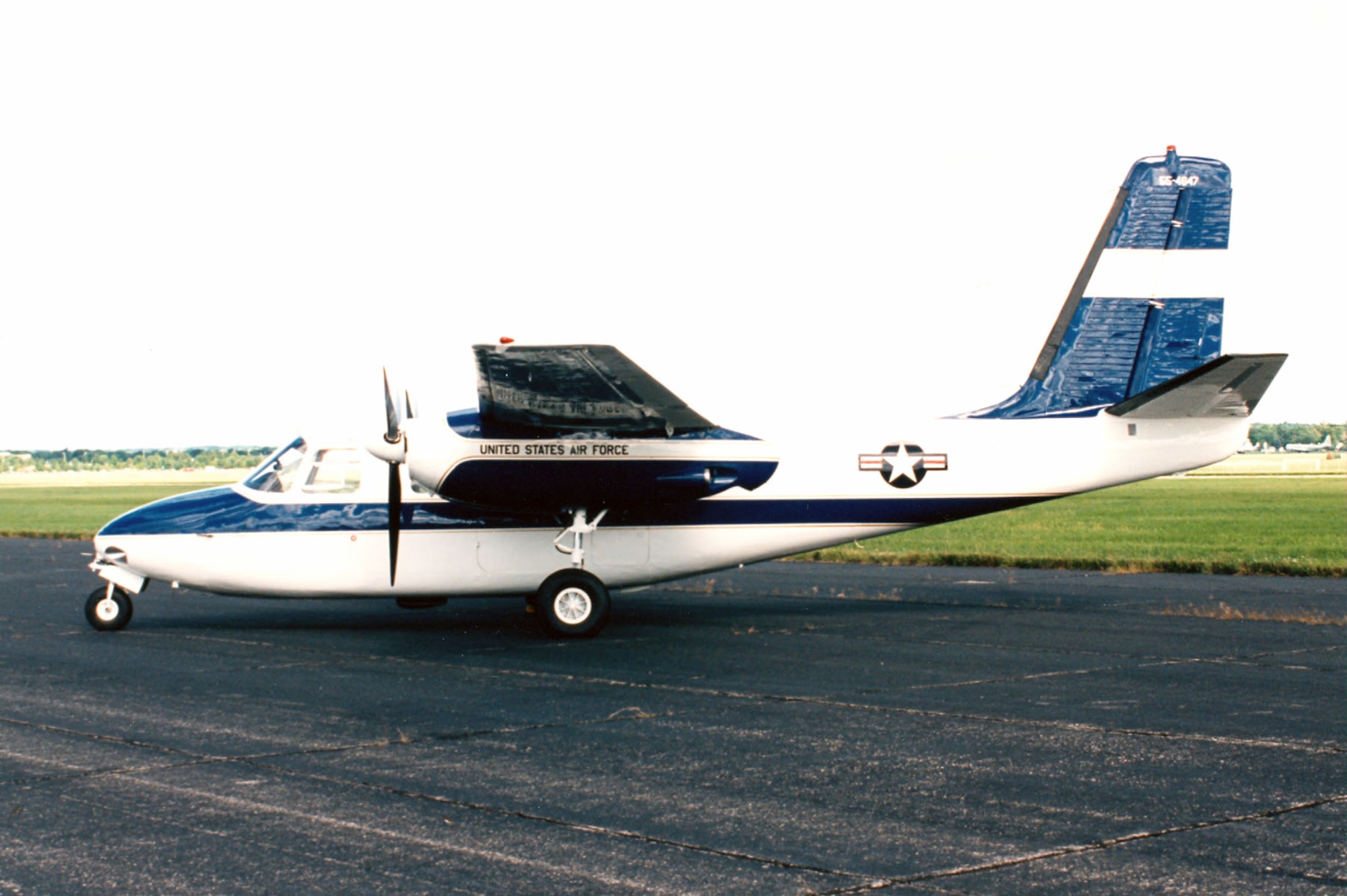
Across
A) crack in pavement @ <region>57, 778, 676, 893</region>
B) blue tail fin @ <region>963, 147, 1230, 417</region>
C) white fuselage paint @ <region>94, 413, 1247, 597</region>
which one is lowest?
crack in pavement @ <region>57, 778, 676, 893</region>

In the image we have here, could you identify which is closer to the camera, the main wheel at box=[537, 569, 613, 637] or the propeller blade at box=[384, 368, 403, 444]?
the propeller blade at box=[384, 368, 403, 444]

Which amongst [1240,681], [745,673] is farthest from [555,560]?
[1240,681]

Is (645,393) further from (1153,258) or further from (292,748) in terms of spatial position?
(1153,258)

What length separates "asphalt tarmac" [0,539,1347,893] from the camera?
20.8ft

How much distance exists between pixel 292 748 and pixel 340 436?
316 inches

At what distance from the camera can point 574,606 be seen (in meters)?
15.7

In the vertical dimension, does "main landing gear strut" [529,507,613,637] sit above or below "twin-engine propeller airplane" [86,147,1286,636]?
below

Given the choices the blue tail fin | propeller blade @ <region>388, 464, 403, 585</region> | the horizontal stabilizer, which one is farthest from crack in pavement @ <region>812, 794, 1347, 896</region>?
propeller blade @ <region>388, 464, 403, 585</region>

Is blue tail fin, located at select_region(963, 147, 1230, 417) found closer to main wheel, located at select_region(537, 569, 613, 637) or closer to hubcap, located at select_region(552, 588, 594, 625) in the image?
main wheel, located at select_region(537, 569, 613, 637)

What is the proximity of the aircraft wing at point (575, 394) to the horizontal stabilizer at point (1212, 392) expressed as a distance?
579 centimetres

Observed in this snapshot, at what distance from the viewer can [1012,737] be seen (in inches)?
372

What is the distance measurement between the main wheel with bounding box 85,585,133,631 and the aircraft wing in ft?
20.2

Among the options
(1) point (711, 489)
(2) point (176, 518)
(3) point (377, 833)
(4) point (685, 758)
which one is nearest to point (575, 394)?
(1) point (711, 489)

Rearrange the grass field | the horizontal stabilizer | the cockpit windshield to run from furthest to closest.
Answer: the grass field
the cockpit windshield
the horizontal stabilizer
